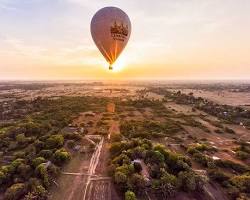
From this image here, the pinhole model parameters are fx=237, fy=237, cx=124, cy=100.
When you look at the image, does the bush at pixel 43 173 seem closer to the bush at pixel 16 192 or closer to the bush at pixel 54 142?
the bush at pixel 16 192

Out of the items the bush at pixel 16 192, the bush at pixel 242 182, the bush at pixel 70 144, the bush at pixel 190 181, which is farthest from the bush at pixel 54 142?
the bush at pixel 242 182

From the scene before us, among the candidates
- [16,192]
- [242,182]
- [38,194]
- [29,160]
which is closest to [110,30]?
[29,160]

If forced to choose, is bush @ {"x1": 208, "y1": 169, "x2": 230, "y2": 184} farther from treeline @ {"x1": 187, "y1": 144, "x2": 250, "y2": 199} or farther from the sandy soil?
the sandy soil

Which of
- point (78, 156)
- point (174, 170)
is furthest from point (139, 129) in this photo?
point (174, 170)

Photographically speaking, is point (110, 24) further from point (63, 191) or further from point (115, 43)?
point (63, 191)

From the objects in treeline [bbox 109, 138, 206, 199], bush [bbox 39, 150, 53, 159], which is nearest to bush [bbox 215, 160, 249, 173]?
treeline [bbox 109, 138, 206, 199]
